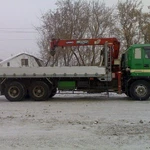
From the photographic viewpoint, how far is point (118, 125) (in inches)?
357

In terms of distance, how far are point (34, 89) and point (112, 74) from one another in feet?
13.6

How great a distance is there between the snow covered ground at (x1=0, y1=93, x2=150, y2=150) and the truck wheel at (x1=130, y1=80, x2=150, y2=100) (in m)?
3.62

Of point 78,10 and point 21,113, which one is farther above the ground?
point 78,10

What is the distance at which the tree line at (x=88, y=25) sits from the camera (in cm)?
3488

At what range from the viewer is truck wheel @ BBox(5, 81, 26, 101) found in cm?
1638

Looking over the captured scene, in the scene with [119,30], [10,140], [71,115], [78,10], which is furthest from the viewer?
[119,30]

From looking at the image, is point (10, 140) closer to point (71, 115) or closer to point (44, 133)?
point (44, 133)

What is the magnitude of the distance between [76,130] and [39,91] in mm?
8179

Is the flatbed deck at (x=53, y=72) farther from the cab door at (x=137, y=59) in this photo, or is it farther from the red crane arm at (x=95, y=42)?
the red crane arm at (x=95, y=42)

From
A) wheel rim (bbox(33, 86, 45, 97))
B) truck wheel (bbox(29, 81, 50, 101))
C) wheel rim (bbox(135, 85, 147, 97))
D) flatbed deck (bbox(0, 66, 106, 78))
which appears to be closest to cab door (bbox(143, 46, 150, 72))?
wheel rim (bbox(135, 85, 147, 97))

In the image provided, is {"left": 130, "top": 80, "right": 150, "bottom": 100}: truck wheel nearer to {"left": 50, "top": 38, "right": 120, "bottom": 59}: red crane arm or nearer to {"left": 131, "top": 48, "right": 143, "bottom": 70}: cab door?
{"left": 131, "top": 48, "right": 143, "bottom": 70}: cab door

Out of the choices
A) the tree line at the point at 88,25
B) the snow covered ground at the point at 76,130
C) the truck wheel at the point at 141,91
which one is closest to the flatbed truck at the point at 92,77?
the truck wheel at the point at 141,91

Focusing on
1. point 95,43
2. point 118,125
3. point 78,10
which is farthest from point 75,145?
point 78,10

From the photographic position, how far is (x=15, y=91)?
16469mm
